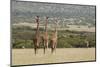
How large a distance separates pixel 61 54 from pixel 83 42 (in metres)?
0.38

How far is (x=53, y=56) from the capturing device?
2.96m

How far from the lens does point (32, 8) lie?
9.41 feet

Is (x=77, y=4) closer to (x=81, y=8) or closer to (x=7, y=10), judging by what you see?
(x=81, y=8)

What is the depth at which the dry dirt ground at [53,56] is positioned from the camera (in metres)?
2.78

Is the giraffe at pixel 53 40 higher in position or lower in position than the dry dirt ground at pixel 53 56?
higher

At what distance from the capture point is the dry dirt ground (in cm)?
278

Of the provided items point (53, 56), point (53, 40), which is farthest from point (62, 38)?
point (53, 56)

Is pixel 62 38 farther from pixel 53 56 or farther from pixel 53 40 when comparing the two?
pixel 53 56

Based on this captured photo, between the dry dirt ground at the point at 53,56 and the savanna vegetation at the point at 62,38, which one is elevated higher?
the savanna vegetation at the point at 62,38

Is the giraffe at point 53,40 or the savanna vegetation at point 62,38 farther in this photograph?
the giraffe at point 53,40

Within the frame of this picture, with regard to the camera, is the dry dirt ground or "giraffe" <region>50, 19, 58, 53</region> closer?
the dry dirt ground

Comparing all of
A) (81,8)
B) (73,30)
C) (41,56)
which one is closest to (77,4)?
(81,8)

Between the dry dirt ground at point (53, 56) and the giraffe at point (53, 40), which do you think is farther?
the giraffe at point (53, 40)

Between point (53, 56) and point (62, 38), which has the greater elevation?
point (62, 38)
